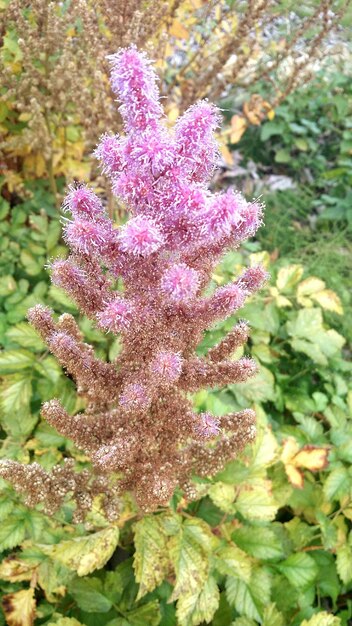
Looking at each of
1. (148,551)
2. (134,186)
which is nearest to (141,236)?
(134,186)

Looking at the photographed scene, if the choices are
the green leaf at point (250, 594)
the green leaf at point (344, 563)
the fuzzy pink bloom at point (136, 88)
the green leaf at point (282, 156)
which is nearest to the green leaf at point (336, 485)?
the green leaf at point (344, 563)

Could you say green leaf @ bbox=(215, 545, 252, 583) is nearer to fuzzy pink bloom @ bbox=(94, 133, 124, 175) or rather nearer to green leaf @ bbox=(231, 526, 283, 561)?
→ green leaf @ bbox=(231, 526, 283, 561)

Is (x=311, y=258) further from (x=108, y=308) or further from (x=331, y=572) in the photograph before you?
(x=108, y=308)

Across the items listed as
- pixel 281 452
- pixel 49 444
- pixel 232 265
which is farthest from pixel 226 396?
pixel 49 444

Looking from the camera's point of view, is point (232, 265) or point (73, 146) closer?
point (232, 265)

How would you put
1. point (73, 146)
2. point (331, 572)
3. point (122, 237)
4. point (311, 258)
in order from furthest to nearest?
point (311, 258), point (73, 146), point (331, 572), point (122, 237)

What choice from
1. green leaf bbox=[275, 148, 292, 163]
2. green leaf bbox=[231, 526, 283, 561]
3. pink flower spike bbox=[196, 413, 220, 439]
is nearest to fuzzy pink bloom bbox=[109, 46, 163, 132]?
pink flower spike bbox=[196, 413, 220, 439]

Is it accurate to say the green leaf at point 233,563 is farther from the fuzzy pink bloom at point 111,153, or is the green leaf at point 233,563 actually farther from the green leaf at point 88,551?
the fuzzy pink bloom at point 111,153

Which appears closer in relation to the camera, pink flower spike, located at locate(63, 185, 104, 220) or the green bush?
pink flower spike, located at locate(63, 185, 104, 220)
